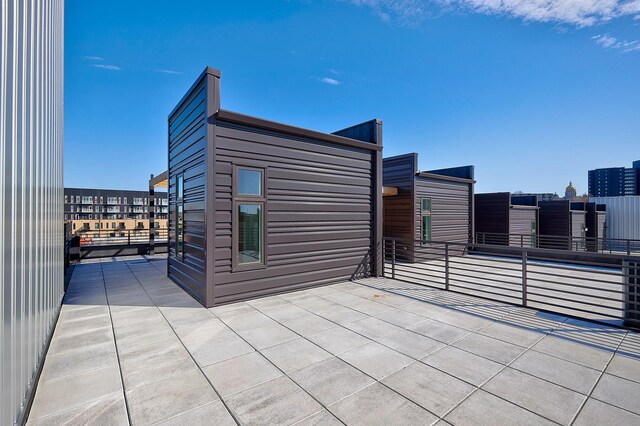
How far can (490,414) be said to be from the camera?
1990 millimetres

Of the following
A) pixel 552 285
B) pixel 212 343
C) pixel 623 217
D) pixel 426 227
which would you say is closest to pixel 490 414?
pixel 212 343

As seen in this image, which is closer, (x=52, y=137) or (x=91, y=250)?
(x=52, y=137)

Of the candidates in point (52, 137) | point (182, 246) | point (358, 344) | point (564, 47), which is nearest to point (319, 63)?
point (564, 47)

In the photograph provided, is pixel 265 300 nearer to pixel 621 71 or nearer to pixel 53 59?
pixel 53 59

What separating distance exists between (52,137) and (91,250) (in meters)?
8.72

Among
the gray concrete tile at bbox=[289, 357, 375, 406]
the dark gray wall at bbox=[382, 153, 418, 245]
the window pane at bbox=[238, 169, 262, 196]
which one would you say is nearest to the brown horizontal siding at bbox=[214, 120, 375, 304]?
the window pane at bbox=[238, 169, 262, 196]

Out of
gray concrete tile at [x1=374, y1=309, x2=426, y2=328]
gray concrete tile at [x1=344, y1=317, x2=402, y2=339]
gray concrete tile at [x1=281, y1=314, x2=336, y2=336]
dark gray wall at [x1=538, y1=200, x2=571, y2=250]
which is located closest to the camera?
gray concrete tile at [x1=344, y1=317, x2=402, y2=339]

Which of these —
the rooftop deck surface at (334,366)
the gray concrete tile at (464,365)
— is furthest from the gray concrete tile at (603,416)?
the gray concrete tile at (464,365)

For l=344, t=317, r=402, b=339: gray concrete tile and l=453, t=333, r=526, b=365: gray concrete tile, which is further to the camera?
l=344, t=317, r=402, b=339: gray concrete tile

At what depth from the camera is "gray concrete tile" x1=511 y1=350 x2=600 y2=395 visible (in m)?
2.38

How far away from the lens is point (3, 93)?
1.51 m

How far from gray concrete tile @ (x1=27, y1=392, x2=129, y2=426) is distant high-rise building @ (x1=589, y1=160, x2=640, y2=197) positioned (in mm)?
140926

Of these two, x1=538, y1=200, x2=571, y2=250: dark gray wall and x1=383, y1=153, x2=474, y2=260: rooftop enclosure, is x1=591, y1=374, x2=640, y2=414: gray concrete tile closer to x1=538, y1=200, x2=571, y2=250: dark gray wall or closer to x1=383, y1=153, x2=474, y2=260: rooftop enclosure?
x1=383, y1=153, x2=474, y2=260: rooftop enclosure

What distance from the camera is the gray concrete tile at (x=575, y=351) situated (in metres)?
2.75
